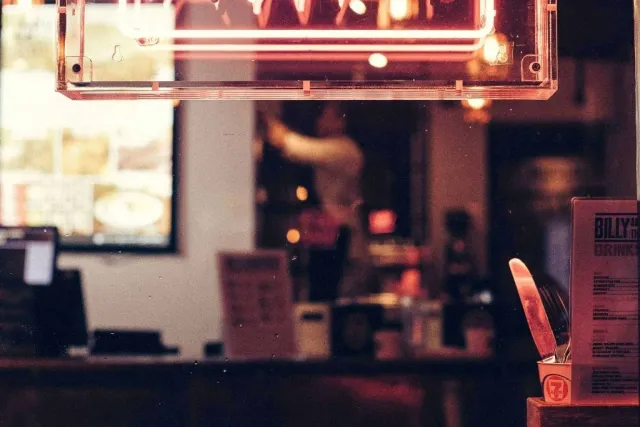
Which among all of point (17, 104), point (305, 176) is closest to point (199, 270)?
point (305, 176)

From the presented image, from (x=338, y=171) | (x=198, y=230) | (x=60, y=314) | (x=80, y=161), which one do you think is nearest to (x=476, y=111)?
(x=338, y=171)

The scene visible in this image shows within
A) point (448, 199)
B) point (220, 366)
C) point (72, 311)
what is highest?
point (448, 199)

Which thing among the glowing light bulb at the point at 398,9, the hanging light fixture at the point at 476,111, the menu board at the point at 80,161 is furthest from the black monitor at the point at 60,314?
the hanging light fixture at the point at 476,111

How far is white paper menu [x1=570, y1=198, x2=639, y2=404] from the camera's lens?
5.73 ft

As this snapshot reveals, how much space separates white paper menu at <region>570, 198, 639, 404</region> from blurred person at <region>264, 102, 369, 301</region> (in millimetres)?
3283

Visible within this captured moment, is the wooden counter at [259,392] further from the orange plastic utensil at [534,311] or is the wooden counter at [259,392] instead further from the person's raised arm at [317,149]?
the person's raised arm at [317,149]

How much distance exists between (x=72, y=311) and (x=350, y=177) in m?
2.61

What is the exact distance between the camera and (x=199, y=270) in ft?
15.8

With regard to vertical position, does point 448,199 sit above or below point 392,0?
below

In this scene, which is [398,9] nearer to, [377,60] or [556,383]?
[377,60]

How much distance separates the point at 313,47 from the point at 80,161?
2987 millimetres

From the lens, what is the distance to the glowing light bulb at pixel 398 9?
2.18 meters

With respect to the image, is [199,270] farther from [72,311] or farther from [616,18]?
[616,18]

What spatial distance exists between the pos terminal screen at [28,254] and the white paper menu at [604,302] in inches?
87.4
